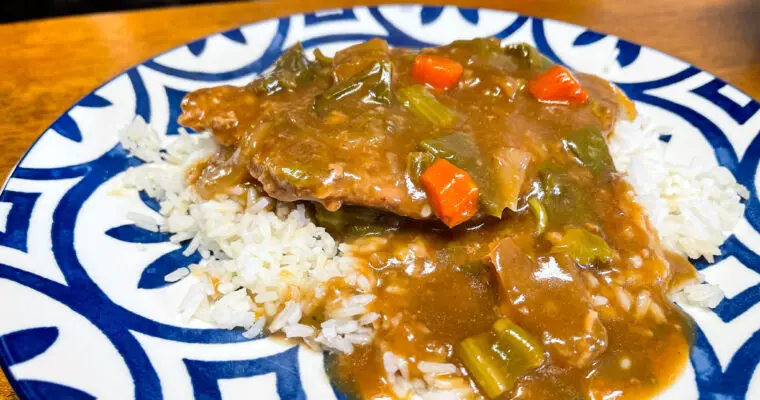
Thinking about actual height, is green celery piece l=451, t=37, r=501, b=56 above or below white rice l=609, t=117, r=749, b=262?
above

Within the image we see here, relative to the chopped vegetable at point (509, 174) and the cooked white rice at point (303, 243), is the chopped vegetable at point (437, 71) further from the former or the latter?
the cooked white rice at point (303, 243)

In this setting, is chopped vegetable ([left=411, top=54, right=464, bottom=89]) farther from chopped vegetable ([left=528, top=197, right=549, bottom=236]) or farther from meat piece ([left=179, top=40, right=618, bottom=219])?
chopped vegetable ([left=528, top=197, right=549, bottom=236])

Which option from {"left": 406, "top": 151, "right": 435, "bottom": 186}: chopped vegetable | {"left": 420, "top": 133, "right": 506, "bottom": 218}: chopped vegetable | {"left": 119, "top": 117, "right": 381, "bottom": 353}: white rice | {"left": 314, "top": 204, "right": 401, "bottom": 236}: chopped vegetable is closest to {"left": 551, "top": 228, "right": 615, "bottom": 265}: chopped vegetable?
{"left": 420, "top": 133, "right": 506, "bottom": 218}: chopped vegetable

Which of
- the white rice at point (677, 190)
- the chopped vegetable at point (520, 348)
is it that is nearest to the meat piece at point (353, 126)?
the white rice at point (677, 190)

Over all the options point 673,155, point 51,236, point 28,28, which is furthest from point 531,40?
point 28,28

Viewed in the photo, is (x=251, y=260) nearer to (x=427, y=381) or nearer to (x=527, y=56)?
(x=427, y=381)

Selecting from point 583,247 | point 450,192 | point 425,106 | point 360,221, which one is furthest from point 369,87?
point 583,247
